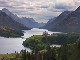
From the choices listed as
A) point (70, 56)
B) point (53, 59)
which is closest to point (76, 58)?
point (70, 56)

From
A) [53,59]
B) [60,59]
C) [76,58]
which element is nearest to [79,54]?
[76,58]

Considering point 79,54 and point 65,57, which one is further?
point 65,57

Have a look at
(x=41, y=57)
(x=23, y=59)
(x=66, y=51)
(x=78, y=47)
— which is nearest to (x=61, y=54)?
(x=66, y=51)

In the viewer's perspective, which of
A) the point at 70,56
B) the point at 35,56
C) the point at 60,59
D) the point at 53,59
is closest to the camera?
the point at 70,56

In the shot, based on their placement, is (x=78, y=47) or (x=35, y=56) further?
(x=35, y=56)

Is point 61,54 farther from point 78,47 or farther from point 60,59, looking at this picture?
point 78,47

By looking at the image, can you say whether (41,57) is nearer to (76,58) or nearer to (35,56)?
(35,56)

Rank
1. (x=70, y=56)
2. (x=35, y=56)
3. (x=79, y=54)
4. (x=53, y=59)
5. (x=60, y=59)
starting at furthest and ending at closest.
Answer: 1. (x=35, y=56)
2. (x=53, y=59)
3. (x=60, y=59)
4. (x=70, y=56)
5. (x=79, y=54)

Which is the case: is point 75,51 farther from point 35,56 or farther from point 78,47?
point 35,56

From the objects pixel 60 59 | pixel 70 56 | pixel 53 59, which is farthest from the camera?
pixel 53 59
